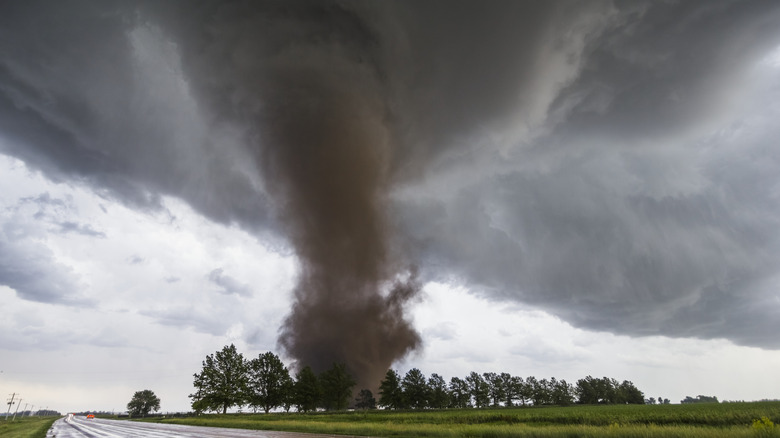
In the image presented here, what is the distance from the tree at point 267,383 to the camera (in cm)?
9175

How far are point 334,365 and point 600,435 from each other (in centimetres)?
9309

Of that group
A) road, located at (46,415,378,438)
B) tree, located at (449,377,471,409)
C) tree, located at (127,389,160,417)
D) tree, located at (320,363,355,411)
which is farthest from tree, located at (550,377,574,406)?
tree, located at (127,389,160,417)

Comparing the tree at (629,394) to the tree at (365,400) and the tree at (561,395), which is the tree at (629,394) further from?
the tree at (365,400)

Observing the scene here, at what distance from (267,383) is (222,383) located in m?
12.5

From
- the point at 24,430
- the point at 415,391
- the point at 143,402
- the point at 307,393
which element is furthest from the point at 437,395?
the point at 143,402

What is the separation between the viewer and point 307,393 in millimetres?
93062

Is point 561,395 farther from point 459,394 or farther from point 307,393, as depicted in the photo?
point 307,393

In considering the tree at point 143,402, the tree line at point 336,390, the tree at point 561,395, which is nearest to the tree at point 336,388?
the tree line at point 336,390

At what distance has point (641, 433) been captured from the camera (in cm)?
1866

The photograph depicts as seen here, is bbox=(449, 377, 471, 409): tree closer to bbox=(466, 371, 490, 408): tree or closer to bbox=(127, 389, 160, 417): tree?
bbox=(466, 371, 490, 408): tree

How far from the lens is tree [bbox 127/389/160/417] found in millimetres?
177375

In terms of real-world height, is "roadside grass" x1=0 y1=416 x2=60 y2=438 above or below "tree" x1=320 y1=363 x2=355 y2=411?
below

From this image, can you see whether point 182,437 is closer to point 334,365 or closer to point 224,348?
point 224,348

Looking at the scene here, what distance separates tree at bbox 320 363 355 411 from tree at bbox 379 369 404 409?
11.0m
